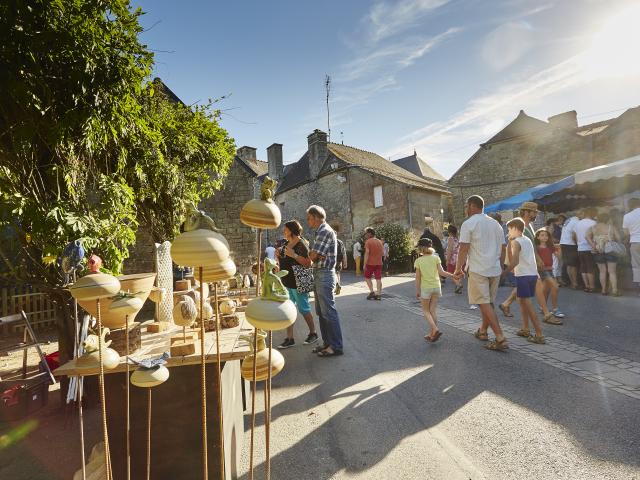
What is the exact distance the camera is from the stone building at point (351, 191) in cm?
2006

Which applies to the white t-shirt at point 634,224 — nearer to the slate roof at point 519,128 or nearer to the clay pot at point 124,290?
the clay pot at point 124,290

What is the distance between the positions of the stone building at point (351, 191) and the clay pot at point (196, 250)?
18.9 meters

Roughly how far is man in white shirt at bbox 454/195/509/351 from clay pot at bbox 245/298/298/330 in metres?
3.61

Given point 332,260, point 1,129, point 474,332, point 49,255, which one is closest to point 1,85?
point 1,129

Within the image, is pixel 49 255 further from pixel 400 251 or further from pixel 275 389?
pixel 400 251

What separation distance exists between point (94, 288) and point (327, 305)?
341 cm

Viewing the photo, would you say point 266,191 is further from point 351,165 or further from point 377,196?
point 351,165

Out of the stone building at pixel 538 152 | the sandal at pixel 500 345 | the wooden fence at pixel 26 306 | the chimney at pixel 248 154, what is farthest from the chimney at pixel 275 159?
the sandal at pixel 500 345

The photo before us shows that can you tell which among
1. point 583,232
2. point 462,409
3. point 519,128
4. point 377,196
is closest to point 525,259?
point 462,409

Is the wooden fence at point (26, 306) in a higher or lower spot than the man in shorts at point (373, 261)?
lower

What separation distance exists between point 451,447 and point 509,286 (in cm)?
777

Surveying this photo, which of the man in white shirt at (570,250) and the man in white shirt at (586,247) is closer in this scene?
the man in white shirt at (586,247)

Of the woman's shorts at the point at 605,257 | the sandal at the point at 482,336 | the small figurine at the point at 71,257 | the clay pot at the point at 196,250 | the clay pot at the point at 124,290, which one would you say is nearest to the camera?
the clay pot at the point at 196,250

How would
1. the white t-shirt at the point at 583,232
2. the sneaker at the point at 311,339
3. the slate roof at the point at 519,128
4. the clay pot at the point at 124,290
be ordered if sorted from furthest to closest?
the slate roof at the point at 519,128
the white t-shirt at the point at 583,232
the sneaker at the point at 311,339
the clay pot at the point at 124,290
